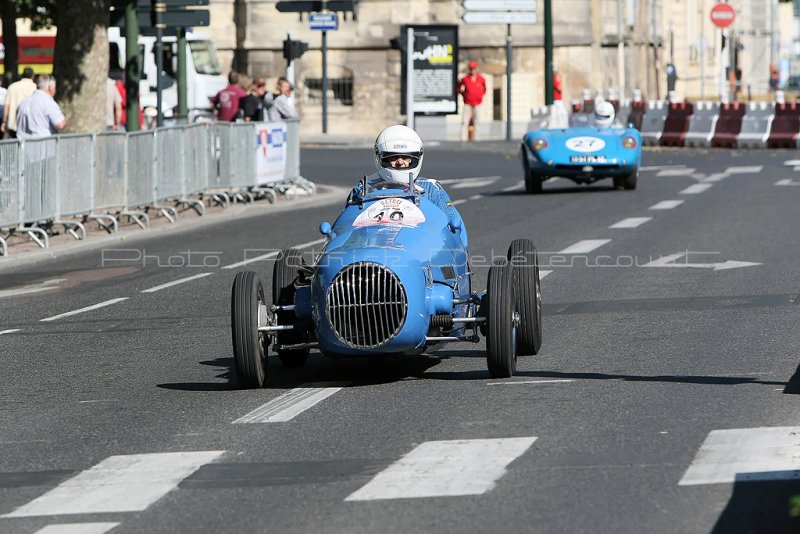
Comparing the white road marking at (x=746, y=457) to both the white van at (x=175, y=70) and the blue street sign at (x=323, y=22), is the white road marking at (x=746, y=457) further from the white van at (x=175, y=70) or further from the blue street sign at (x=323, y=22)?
the blue street sign at (x=323, y=22)

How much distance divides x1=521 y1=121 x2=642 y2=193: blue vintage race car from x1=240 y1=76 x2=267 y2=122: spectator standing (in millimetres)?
4974

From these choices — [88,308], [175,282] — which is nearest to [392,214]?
[88,308]

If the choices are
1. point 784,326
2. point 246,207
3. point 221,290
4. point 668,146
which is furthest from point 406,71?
point 784,326

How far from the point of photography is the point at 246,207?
27.4m

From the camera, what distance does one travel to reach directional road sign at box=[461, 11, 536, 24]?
49.8 meters

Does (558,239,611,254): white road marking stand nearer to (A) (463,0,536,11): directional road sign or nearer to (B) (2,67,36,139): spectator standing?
(B) (2,67,36,139): spectator standing

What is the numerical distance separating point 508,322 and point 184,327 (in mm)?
3942

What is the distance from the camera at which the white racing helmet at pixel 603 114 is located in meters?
28.4

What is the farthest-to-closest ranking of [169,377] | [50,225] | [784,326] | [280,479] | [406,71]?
[406,71], [50,225], [784,326], [169,377], [280,479]

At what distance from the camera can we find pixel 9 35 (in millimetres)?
43000

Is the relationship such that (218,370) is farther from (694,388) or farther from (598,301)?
(598,301)

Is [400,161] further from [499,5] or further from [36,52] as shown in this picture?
[36,52]

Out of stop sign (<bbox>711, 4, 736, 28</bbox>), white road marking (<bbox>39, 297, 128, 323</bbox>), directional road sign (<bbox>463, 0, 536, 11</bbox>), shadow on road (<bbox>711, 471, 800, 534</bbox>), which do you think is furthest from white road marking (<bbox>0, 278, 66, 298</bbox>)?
directional road sign (<bbox>463, 0, 536, 11</bbox>)

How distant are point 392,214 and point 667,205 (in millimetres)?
15141
